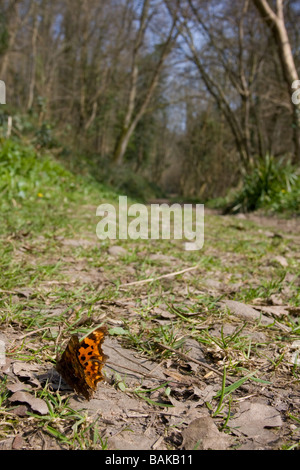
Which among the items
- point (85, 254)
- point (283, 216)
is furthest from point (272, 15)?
point (85, 254)

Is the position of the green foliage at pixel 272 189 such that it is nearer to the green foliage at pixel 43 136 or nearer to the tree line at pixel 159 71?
the tree line at pixel 159 71

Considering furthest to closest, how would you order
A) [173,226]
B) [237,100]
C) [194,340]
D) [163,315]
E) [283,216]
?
1. [237,100]
2. [283,216]
3. [173,226]
4. [163,315]
5. [194,340]

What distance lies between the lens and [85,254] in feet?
9.43

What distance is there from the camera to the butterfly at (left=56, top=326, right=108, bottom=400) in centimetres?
111

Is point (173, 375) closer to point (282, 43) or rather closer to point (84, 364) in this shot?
point (84, 364)

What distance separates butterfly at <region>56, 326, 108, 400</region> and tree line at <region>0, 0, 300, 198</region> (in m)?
7.37

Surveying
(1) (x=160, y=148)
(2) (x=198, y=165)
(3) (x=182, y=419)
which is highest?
(1) (x=160, y=148)

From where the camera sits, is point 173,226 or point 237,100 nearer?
point 173,226

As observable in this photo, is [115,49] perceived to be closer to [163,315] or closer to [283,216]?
[283,216]

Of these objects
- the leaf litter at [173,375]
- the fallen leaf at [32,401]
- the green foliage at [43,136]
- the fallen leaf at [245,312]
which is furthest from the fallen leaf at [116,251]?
the green foliage at [43,136]

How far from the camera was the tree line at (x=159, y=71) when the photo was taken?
11.4 meters

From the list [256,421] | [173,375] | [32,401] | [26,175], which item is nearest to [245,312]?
[173,375]

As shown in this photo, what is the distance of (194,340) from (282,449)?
25.5 inches

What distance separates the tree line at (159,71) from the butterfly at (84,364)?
24.2 feet
